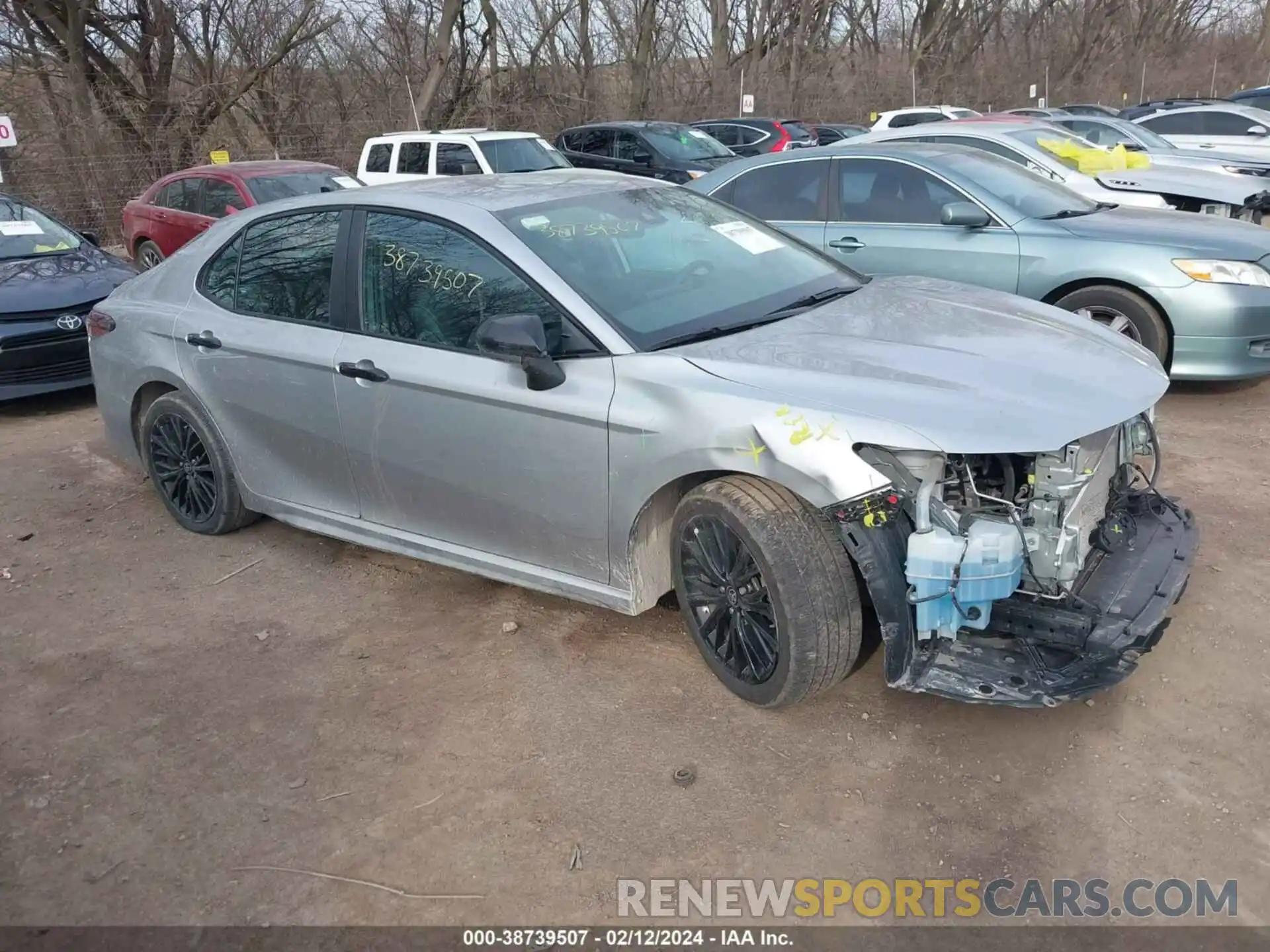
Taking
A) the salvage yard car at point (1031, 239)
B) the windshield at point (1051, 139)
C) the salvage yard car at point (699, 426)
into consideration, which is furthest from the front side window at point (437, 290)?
the windshield at point (1051, 139)

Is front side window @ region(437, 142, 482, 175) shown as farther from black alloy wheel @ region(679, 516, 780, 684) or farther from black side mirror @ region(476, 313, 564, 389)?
black alloy wheel @ region(679, 516, 780, 684)

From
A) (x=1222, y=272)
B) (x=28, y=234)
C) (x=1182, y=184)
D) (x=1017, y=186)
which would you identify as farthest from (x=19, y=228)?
(x=1182, y=184)

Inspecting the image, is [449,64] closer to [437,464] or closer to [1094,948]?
[437,464]

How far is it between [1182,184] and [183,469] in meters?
9.04

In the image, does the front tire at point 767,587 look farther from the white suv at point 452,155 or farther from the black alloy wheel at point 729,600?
the white suv at point 452,155

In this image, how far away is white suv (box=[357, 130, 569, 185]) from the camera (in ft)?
44.4

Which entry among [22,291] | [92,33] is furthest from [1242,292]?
[92,33]

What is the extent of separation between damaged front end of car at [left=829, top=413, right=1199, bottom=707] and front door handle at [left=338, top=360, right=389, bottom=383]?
187 cm

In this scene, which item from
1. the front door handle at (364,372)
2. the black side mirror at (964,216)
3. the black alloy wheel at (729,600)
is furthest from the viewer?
the black side mirror at (964,216)

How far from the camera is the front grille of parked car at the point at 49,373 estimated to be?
7.48 m

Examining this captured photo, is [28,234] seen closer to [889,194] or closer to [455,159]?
[455,159]

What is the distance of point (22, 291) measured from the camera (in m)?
7.69

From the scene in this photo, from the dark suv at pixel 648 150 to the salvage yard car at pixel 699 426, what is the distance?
11.6 metres

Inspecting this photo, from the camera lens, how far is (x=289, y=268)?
14.5 feet
